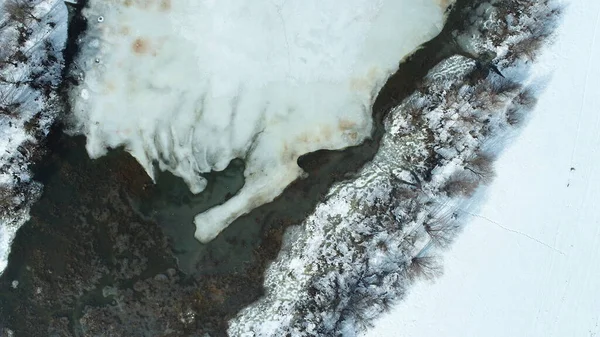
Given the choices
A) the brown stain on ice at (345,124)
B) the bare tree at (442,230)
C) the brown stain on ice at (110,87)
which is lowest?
the bare tree at (442,230)

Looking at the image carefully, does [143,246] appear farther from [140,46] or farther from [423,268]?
[423,268]

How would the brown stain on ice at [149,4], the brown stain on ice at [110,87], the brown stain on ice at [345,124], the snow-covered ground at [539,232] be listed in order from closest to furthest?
the brown stain on ice at [149,4] → the brown stain on ice at [110,87] → the brown stain on ice at [345,124] → the snow-covered ground at [539,232]

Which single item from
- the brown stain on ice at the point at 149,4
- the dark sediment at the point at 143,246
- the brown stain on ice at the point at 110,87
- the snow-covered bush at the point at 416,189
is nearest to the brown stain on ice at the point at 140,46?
the brown stain on ice at the point at 149,4

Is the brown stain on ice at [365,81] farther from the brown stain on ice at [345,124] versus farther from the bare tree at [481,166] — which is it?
the bare tree at [481,166]

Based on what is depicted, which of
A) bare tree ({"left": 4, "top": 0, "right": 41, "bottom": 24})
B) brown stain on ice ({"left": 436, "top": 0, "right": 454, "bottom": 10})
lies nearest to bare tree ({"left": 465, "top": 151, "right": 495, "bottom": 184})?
brown stain on ice ({"left": 436, "top": 0, "right": 454, "bottom": 10})

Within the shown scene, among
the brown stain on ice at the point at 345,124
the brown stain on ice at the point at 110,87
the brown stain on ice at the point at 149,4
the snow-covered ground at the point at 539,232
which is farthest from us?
the snow-covered ground at the point at 539,232

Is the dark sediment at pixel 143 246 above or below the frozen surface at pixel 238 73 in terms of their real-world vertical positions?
below

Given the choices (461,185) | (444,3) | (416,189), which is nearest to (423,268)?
(416,189)
